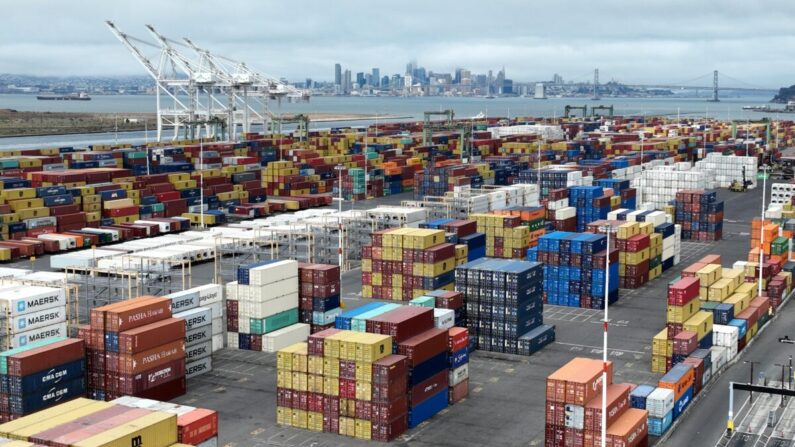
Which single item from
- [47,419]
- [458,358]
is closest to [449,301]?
[458,358]

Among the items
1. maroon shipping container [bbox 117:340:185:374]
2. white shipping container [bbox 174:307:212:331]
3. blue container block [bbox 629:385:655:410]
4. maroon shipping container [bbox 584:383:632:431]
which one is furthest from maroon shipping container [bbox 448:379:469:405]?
white shipping container [bbox 174:307:212:331]

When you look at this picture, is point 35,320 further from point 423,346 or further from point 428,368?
point 428,368

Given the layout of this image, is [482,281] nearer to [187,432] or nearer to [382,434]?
[382,434]

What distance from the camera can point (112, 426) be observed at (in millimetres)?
33562

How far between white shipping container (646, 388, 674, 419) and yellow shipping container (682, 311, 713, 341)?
9926 millimetres

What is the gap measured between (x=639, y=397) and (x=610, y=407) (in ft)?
17.1

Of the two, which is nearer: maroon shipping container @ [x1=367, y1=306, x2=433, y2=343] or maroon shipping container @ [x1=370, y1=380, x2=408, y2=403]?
maroon shipping container @ [x1=370, y1=380, x2=408, y2=403]

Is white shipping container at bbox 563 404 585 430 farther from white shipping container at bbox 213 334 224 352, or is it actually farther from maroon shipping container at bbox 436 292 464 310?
white shipping container at bbox 213 334 224 352

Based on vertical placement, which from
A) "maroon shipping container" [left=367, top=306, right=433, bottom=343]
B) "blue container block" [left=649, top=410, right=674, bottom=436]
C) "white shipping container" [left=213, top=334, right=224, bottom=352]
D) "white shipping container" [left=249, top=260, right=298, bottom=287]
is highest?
"white shipping container" [left=249, top=260, right=298, bottom=287]

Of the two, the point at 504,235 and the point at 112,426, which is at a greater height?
the point at 504,235

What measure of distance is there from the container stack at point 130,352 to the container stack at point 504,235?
40.9 m

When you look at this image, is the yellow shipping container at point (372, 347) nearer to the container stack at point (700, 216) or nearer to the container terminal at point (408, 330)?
the container terminal at point (408, 330)

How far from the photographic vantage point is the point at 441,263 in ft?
221

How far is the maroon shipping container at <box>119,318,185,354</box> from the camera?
45812mm
